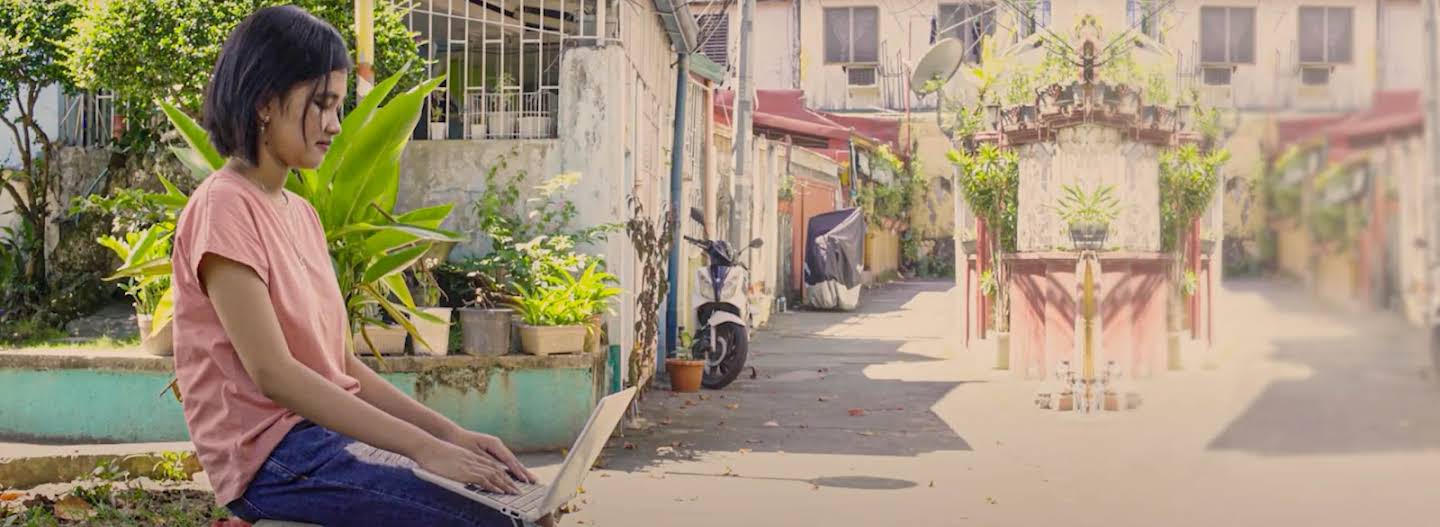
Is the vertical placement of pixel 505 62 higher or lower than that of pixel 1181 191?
higher

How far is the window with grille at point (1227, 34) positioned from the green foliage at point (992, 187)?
5.43ft

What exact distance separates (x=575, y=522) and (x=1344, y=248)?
3059mm

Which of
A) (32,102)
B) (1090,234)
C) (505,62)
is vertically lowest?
(1090,234)

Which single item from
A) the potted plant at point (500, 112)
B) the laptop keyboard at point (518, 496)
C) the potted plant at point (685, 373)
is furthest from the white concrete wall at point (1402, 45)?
the potted plant at point (685, 373)

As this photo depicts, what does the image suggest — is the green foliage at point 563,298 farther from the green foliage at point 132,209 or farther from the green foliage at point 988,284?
the green foliage at point 988,284

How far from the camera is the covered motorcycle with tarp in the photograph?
13.8 meters

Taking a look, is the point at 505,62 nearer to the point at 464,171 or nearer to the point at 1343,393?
the point at 464,171

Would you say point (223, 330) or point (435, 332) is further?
point (435, 332)

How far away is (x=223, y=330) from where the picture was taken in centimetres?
122

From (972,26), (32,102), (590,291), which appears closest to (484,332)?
(590,291)

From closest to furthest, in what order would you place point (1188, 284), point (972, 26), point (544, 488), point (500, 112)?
point (1188, 284) < point (544, 488) < point (972, 26) < point (500, 112)

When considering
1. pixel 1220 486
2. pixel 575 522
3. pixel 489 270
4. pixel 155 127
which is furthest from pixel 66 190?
pixel 1220 486

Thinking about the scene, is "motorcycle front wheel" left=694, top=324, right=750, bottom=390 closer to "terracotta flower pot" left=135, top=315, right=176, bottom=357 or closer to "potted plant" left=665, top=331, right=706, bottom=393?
"potted plant" left=665, top=331, right=706, bottom=393

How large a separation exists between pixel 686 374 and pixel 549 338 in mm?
2199
